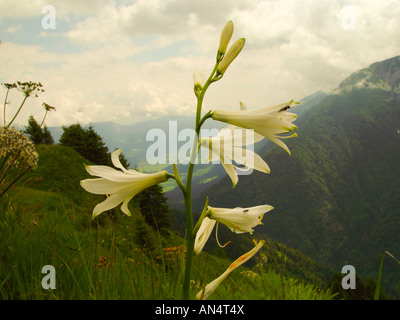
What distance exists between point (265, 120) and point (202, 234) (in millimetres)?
1280

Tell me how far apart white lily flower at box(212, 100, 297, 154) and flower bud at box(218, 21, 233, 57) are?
0.60m

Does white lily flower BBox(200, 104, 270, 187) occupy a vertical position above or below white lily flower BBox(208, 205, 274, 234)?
above

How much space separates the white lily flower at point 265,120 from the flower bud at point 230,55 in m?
0.40

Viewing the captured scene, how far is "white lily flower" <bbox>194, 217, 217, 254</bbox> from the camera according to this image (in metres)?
2.93

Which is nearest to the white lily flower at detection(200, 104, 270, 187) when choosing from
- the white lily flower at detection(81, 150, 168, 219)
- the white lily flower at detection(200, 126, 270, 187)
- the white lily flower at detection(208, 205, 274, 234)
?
the white lily flower at detection(200, 126, 270, 187)

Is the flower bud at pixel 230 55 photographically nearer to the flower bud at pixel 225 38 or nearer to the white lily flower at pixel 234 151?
the flower bud at pixel 225 38

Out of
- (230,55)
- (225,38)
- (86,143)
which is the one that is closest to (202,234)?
(230,55)

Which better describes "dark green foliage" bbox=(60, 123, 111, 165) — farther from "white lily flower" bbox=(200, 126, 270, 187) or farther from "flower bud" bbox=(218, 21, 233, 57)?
"white lily flower" bbox=(200, 126, 270, 187)

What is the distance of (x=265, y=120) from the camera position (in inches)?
106

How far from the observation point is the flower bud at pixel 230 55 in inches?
114

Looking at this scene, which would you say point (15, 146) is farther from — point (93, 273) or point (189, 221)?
point (189, 221)
